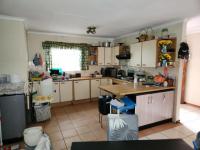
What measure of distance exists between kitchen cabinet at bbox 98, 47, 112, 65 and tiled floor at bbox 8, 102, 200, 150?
6.67ft

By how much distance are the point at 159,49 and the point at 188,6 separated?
117cm

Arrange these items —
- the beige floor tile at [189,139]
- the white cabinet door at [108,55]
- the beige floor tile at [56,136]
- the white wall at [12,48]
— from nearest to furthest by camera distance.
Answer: the beige floor tile at [189,139], the beige floor tile at [56,136], the white wall at [12,48], the white cabinet door at [108,55]

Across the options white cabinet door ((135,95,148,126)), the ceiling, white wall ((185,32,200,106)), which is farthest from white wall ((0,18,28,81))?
white wall ((185,32,200,106))

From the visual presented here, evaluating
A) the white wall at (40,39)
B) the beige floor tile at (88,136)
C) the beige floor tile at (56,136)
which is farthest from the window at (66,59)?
the beige floor tile at (88,136)

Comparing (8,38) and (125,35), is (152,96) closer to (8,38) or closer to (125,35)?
(125,35)

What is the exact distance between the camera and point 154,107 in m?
3.02

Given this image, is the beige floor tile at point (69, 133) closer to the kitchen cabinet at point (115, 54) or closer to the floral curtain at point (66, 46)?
the floral curtain at point (66, 46)

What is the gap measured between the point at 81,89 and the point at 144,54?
238 cm

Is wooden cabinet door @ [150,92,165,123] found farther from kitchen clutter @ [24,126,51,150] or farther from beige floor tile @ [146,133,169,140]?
kitchen clutter @ [24,126,51,150]

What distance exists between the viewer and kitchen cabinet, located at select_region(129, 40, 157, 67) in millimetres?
3372

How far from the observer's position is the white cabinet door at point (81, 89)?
4590 mm

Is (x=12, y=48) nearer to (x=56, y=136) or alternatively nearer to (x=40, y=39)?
(x=40, y=39)

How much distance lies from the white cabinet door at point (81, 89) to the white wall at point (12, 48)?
6.26 feet

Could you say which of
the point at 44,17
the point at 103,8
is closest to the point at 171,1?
the point at 103,8
